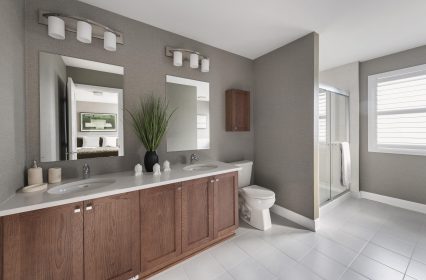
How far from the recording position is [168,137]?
212 cm

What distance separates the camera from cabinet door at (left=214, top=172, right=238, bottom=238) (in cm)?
185

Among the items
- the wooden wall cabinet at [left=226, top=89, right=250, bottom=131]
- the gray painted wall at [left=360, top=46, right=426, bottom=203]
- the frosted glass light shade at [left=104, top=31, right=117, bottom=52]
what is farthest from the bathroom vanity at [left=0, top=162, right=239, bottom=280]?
the gray painted wall at [left=360, top=46, right=426, bottom=203]

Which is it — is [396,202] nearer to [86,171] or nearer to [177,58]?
[177,58]

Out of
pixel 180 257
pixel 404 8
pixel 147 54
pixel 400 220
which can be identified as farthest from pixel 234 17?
pixel 400 220

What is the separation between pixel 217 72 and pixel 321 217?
8.40 ft

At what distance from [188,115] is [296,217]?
1992 mm

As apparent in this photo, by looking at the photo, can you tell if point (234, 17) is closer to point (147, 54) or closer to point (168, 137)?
point (147, 54)

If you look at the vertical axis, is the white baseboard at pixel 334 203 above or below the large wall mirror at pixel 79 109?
below

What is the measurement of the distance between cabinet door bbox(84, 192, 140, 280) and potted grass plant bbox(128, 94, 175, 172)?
1.69 ft

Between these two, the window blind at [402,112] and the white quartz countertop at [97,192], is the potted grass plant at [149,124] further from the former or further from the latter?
the window blind at [402,112]

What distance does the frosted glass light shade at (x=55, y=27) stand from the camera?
140cm

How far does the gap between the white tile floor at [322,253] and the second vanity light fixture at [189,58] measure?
2108 millimetres

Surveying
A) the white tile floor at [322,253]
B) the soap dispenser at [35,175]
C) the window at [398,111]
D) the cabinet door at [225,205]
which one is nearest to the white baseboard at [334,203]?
the white tile floor at [322,253]

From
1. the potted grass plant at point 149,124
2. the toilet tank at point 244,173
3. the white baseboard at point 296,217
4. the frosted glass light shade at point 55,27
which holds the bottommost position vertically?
the white baseboard at point 296,217
